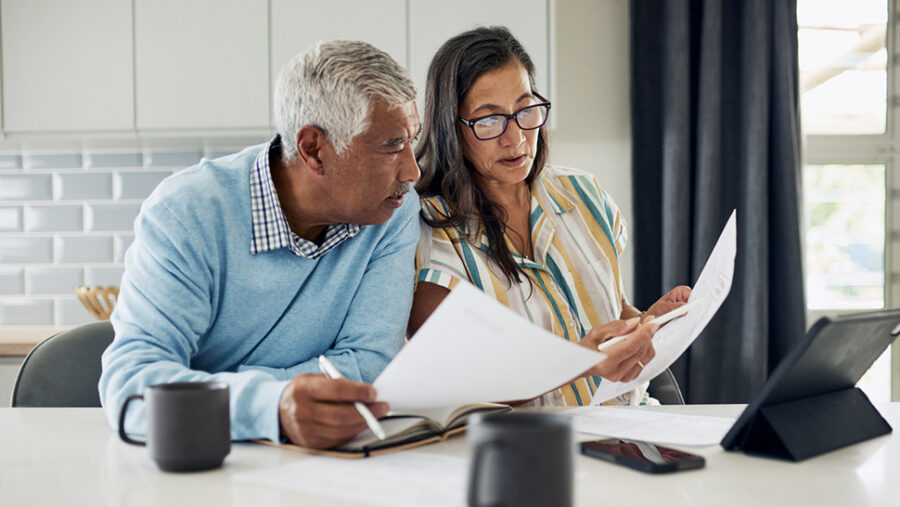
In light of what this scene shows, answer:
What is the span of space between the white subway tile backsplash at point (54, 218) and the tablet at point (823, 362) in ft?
9.26

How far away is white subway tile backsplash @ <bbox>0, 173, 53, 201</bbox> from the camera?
315cm

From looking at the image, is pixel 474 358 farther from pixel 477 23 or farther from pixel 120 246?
pixel 120 246

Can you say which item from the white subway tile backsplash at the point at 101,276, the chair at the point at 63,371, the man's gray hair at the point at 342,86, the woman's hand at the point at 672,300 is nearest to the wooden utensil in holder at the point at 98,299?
the white subway tile backsplash at the point at 101,276

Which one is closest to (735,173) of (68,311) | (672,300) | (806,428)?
(672,300)

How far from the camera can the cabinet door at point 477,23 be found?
2697mm

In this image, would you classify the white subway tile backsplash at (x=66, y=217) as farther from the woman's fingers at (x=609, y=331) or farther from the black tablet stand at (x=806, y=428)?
the black tablet stand at (x=806, y=428)

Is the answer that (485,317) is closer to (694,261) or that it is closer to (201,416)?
(201,416)

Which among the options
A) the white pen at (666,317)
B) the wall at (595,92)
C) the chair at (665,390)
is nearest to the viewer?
the white pen at (666,317)

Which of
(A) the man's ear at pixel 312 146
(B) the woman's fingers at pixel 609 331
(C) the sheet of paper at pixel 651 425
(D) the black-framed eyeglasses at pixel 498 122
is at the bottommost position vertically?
(C) the sheet of paper at pixel 651 425

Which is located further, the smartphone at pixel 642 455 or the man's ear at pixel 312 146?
the man's ear at pixel 312 146

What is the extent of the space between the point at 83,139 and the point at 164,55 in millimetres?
425

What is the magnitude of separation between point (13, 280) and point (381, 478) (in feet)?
9.20

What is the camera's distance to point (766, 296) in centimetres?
281

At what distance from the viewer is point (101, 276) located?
312 centimetres
